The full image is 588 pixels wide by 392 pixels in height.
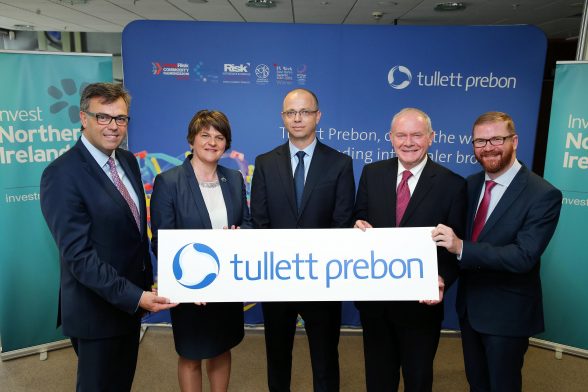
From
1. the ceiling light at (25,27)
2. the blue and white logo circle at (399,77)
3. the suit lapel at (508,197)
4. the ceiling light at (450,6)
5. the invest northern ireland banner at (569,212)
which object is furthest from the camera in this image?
the ceiling light at (25,27)

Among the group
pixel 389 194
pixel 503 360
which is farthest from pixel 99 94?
pixel 503 360

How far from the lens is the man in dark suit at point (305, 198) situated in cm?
235

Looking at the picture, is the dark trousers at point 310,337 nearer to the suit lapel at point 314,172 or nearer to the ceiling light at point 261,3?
the suit lapel at point 314,172

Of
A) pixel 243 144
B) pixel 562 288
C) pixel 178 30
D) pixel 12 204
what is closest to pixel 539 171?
pixel 562 288

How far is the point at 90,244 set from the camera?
1.83m

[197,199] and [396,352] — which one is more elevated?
[197,199]

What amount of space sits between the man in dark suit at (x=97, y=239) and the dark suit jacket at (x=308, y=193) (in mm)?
718

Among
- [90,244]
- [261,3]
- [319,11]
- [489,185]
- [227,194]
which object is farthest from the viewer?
[319,11]

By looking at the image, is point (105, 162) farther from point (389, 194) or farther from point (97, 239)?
point (389, 194)

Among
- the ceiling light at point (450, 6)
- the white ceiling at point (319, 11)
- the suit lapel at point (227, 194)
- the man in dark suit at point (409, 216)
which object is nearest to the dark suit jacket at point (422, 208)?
the man in dark suit at point (409, 216)

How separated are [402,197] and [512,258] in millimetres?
598

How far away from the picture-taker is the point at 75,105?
3344 mm

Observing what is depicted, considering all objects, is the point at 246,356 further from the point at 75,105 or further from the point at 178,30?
the point at 178,30

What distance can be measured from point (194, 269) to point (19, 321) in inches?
94.1
